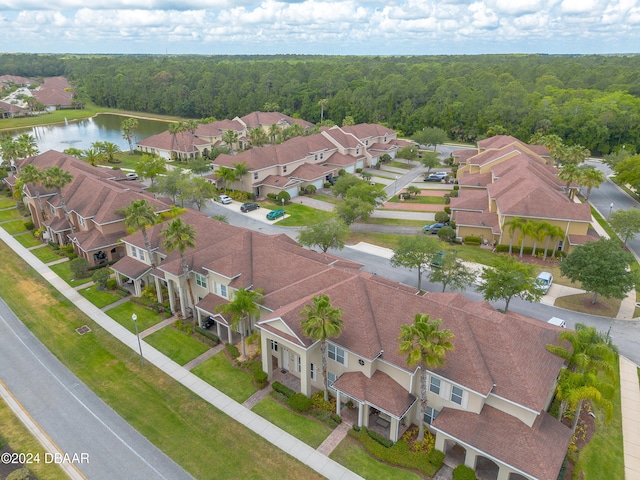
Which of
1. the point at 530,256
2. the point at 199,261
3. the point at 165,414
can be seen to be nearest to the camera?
the point at 165,414

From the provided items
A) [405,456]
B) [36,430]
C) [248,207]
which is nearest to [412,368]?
[405,456]

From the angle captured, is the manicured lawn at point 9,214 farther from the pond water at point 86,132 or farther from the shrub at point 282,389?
the shrub at point 282,389

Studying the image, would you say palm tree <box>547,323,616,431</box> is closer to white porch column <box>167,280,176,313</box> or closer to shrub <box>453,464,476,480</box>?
shrub <box>453,464,476,480</box>

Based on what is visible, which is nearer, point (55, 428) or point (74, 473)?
point (74, 473)

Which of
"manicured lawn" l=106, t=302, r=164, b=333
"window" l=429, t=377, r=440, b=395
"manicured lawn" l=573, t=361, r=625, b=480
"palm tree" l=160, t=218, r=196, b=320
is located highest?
"palm tree" l=160, t=218, r=196, b=320

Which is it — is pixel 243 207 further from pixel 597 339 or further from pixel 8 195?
pixel 597 339

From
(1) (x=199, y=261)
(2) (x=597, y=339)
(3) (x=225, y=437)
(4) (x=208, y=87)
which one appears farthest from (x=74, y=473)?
(4) (x=208, y=87)

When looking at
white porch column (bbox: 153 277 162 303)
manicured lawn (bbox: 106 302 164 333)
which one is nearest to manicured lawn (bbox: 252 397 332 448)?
manicured lawn (bbox: 106 302 164 333)

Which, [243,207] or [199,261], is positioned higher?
[199,261]
